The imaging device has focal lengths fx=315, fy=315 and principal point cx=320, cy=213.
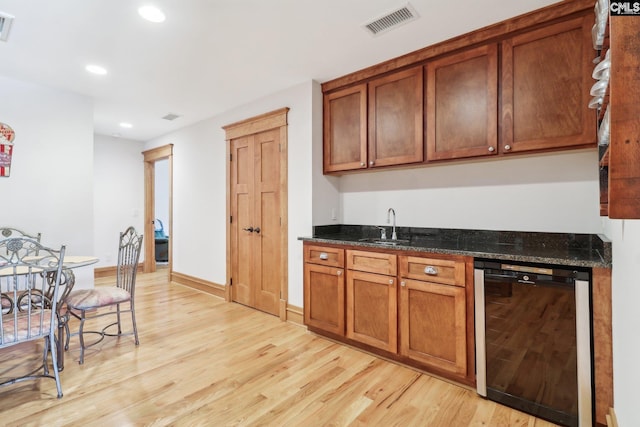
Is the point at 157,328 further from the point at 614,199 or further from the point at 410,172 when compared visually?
the point at 614,199

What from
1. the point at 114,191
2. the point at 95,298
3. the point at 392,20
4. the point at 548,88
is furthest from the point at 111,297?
the point at 114,191

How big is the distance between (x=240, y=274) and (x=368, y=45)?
3.07 m

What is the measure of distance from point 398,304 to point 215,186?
10.5 ft

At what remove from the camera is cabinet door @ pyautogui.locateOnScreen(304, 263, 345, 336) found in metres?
2.88

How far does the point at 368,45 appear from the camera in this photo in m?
2.63

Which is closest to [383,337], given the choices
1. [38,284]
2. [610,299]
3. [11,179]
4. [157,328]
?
[610,299]

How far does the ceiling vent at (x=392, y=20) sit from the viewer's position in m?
2.18

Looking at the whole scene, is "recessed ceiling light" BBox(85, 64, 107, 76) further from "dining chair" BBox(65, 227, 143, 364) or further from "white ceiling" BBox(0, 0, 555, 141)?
"dining chair" BBox(65, 227, 143, 364)

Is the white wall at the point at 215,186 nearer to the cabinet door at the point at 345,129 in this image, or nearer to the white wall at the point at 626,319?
the cabinet door at the point at 345,129

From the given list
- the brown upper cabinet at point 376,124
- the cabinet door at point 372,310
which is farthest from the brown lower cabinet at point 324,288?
the brown upper cabinet at point 376,124

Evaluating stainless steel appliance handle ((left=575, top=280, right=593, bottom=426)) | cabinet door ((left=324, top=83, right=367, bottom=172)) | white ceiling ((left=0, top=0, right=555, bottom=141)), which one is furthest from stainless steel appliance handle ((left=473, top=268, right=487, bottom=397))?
white ceiling ((left=0, top=0, right=555, bottom=141))

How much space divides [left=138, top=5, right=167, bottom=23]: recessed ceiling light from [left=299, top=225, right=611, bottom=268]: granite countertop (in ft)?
6.99

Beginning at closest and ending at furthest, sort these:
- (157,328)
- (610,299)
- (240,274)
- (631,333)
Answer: (631,333) < (610,299) < (157,328) < (240,274)

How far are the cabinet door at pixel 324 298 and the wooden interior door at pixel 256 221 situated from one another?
2.01ft
